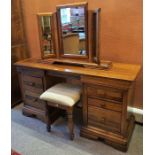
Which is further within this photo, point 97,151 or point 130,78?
point 97,151

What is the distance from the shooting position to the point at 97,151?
71.9 inches

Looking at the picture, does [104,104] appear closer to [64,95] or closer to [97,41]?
[64,95]

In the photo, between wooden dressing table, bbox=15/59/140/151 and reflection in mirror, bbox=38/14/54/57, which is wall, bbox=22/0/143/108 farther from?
reflection in mirror, bbox=38/14/54/57

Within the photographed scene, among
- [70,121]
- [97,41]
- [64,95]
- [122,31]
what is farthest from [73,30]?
[70,121]

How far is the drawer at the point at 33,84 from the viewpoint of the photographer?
2193 mm

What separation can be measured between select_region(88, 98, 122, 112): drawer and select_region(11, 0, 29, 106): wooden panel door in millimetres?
1361

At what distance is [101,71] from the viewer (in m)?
1.79

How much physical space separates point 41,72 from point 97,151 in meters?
1.07

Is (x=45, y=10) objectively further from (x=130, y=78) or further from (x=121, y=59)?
(x=130, y=78)

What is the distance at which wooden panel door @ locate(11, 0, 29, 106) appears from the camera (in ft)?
8.27

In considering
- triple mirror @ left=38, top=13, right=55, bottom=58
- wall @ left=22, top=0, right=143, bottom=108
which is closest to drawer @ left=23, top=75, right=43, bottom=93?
triple mirror @ left=38, top=13, right=55, bottom=58

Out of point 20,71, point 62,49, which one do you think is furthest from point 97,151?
point 20,71

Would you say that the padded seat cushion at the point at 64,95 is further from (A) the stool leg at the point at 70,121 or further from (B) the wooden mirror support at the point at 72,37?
(B) the wooden mirror support at the point at 72,37

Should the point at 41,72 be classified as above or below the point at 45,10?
below
